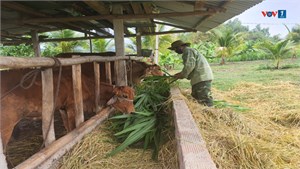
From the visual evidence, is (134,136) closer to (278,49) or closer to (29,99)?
(29,99)

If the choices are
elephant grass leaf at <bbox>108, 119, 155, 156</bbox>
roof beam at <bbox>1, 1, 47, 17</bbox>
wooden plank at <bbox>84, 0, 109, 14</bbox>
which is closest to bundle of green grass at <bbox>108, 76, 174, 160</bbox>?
elephant grass leaf at <bbox>108, 119, 155, 156</bbox>

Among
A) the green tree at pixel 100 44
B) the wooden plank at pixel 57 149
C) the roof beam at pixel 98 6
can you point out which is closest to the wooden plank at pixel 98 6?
the roof beam at pixel 98 6

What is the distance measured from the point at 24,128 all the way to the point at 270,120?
12.8 feet

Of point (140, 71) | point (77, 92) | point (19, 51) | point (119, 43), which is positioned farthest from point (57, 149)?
point (19, 51)

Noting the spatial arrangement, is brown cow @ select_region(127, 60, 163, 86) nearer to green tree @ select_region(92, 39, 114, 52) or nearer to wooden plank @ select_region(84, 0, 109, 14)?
wooden plank @ select_region(84, 0, 109, 14)

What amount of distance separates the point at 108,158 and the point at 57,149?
0.56 m

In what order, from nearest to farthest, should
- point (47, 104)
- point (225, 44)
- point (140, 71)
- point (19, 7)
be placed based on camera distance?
point (47, 104) < point (19, 7) < point (140, 71) < point (225, 44)

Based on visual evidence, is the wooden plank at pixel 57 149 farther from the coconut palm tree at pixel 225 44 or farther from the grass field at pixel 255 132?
the coconut palm tree at pixel 225 44

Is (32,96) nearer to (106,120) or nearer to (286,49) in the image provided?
(106,120)

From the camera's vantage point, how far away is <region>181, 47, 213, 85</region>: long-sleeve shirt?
5.39 metres

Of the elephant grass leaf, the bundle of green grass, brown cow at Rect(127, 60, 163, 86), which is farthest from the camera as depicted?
brown cow at Rect(127, 60, 163, 86)

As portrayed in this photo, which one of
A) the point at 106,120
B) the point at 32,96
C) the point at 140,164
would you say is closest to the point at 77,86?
the point at 32,96

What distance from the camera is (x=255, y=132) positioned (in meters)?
3.59

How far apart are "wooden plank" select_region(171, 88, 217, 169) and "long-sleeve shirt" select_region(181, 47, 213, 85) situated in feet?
7.59
